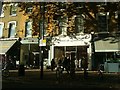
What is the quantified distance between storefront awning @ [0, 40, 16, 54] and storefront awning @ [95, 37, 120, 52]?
35.5ft

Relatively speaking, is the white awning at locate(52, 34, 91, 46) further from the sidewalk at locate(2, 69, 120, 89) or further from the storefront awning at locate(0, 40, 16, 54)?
the sidewalk at locate(2, 69, 120, 89)

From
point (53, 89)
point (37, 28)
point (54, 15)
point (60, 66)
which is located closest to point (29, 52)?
point (37, 28)

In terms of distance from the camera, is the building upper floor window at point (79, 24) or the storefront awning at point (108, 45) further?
the building upper floor window at point (79, 24)

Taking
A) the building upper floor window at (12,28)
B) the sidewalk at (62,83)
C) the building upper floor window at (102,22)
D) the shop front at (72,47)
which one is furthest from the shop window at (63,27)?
the sidewalk at (62,83)

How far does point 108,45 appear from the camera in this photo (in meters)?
34.0

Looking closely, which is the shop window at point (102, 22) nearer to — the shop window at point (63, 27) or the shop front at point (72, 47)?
the shop front at point (72, 47)

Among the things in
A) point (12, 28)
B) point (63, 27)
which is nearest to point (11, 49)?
point (12, 28)

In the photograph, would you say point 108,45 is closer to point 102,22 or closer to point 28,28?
point 102,22

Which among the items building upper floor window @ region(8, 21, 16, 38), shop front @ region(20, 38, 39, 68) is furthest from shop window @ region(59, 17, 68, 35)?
building upper floor window @ region(8, 21, 16, 38)

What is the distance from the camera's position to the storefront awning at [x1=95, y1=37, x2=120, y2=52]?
3378 centimetres

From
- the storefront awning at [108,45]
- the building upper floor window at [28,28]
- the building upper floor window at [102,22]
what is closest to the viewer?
the storefront awning at [108,45]

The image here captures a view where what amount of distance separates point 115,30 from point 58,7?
31.2ft

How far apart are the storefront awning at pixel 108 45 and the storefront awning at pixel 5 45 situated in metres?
10.8

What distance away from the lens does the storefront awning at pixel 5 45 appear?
38.5 meters
